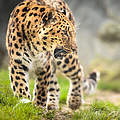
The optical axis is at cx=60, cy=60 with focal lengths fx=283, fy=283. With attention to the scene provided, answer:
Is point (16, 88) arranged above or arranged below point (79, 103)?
above

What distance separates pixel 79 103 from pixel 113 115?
148cm

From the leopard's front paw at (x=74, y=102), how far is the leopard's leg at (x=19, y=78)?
1518 mm

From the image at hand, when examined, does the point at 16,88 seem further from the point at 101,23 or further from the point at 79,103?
the point at 101,23

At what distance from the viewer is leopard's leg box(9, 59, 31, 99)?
4.29 meters

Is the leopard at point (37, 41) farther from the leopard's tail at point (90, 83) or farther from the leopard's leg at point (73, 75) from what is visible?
the leopard's tail at point (90, 83)

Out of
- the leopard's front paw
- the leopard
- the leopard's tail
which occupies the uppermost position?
the leopard

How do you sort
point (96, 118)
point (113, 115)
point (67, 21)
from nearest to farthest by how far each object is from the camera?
1. point (67, 21)
2. point (96, 118)
3. point (113, 115)

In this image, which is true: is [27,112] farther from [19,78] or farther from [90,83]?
[90,83]

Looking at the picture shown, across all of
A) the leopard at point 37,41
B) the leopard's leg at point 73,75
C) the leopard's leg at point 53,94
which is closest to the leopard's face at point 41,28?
the leopard at point 37,41

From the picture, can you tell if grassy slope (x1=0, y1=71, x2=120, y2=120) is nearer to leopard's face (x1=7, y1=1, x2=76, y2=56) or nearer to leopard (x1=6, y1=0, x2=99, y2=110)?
leopard (x1=6, y1=0, x2=99, y2=110)

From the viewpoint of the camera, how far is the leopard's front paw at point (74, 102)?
5.68 m

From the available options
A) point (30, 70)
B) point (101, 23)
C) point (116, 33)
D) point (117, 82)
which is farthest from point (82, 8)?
point (30, 70)

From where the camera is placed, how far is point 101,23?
1308cm

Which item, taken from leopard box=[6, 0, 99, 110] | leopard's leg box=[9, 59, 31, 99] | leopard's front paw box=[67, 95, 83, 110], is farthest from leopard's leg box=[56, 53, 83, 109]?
leopard's leg box=[9, 59, 31, 99]
